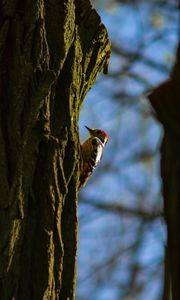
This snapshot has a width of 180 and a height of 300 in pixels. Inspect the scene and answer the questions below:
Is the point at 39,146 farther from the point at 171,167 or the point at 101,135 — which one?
the point at 101,135

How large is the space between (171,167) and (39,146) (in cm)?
99

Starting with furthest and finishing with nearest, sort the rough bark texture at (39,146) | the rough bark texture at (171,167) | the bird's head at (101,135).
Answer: the bird's head at (101,135) → the rough bark texture at (39,146) → the rough bark texture at (171,167)

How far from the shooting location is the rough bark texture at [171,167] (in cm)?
146

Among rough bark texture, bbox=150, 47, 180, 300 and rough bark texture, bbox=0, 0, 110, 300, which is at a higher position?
rough bark texture, bbox=0, 0, 110, 300

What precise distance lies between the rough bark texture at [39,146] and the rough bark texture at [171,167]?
2.78ft

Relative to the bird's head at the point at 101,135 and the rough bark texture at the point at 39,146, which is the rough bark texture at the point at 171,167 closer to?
the rough bark texture at the point at 39,146

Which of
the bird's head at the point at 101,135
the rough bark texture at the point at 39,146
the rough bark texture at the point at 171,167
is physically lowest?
the rough bark texture at the point at 171,167

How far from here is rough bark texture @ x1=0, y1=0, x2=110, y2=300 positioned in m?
2.28

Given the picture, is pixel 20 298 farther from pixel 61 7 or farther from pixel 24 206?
pixel 61 7

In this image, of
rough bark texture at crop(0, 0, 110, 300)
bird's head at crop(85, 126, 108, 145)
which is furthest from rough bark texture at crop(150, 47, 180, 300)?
bird's head at crop(85, 126, 108, 145)

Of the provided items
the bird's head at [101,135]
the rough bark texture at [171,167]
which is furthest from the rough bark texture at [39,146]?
the bird's head at [101,135]

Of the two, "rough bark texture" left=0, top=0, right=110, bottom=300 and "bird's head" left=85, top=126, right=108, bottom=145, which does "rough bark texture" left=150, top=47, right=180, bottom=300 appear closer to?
"rough bark texture" left=0, top=0, right=110, bottom=300

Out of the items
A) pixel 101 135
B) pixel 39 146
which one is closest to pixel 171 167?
pixel 39 146

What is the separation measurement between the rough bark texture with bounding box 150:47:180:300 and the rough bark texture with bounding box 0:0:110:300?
0.85m
